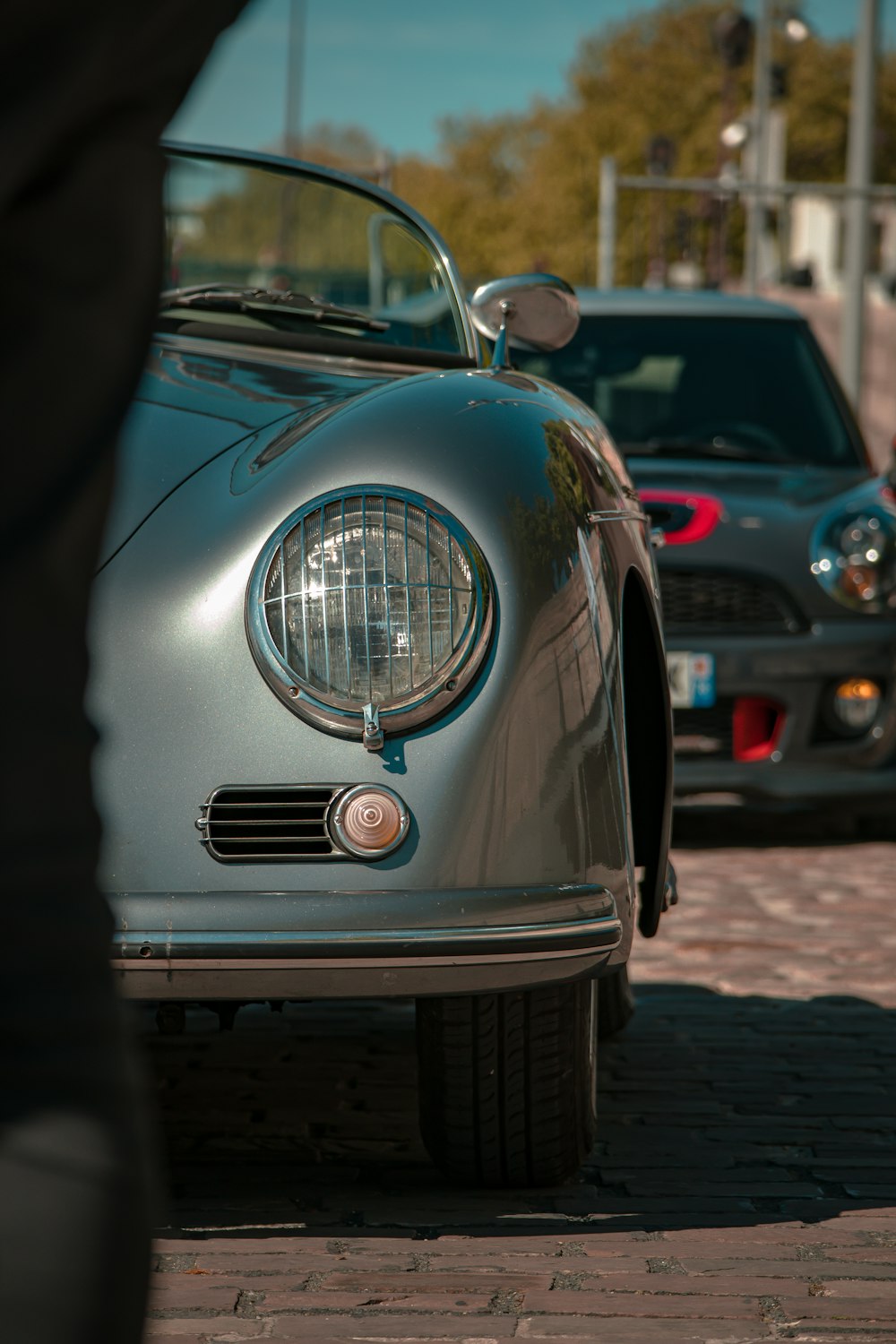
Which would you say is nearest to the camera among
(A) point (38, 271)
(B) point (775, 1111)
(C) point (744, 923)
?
(A) point (38, 271)

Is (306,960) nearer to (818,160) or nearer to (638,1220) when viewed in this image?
(638,1220)

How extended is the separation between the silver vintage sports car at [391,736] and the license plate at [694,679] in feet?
11.3

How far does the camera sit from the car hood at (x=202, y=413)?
272 centimetres

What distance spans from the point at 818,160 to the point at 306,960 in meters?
72.0

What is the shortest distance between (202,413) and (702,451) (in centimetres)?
424


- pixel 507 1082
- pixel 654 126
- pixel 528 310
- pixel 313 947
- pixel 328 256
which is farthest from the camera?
pixel 654 126

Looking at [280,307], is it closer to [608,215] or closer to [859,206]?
[859,206]

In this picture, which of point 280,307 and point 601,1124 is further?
point 280,307

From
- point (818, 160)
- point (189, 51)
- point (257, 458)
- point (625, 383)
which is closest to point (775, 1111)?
point (257, 458)

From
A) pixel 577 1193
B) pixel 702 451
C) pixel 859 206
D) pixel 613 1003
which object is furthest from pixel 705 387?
pixel 859 206

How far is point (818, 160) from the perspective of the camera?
7044cm

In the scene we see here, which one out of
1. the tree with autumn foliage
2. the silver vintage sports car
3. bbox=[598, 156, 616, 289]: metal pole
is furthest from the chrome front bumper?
the tree with autumn foliage

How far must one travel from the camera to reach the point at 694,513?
6.41 m

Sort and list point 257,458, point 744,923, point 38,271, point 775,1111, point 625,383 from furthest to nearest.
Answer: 1. point 625,383
2. point 744,923
3. point 775,1111
4. point 257,458
5. point 38,271
